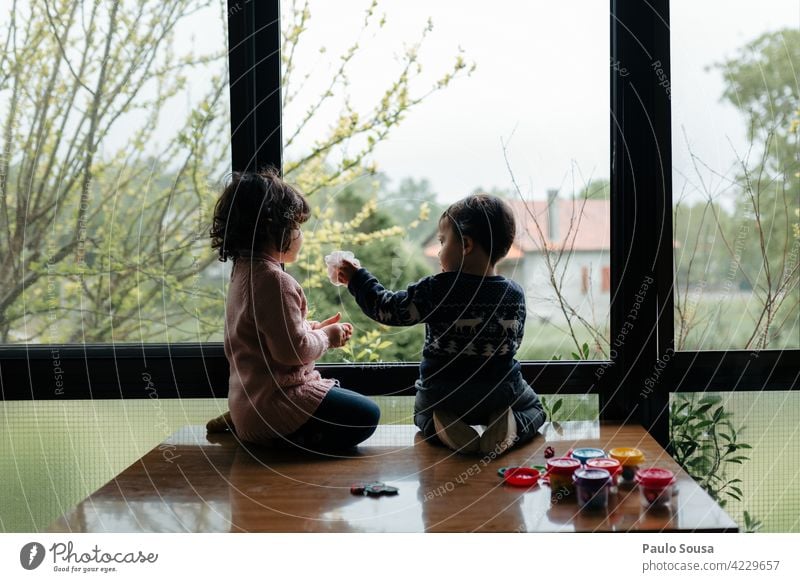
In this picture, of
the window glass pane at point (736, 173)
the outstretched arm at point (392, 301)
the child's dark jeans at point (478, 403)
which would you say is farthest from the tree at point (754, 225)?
the outstretched arm at point (392, 301)

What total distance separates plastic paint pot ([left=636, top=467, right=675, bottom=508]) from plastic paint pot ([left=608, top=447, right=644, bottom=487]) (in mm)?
66

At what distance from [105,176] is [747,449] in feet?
5.96

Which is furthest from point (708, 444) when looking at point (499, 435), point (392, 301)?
point (392, 301)

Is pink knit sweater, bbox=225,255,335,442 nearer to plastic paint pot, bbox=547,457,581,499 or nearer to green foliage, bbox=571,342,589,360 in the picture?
plastic paint pot, bbox=547,457,581,499

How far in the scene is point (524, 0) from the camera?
2070 mm

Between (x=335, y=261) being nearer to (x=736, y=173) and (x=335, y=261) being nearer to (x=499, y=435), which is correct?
(x=499, y=435)

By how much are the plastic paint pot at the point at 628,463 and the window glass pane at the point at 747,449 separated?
0.46m

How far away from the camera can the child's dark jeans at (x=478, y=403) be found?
188 cm

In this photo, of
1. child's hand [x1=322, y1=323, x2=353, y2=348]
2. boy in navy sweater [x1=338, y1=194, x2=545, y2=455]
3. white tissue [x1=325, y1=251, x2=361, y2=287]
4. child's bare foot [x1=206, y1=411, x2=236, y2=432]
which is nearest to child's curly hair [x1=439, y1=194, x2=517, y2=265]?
boy in navy sweater [x1=338, y1=194, x2=545, y2=455]

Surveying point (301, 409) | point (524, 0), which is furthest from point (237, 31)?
point (301, 409)

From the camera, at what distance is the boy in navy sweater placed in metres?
1.88

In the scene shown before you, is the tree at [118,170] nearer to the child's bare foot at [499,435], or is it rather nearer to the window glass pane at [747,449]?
the child's bare foot at [499,435]

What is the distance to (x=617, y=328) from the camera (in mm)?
2094
